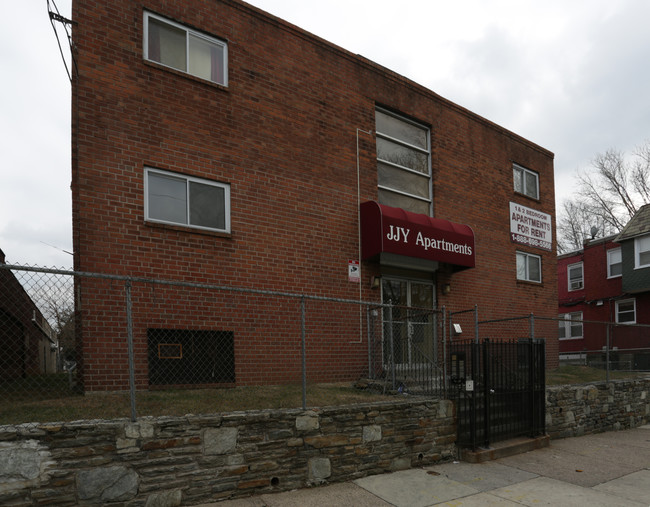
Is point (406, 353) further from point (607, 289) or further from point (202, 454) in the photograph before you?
point (607, 289)

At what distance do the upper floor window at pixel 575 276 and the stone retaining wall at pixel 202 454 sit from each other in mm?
22178

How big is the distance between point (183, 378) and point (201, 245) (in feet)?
6.98

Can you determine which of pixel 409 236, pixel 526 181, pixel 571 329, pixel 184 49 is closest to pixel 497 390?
pixel 409 236

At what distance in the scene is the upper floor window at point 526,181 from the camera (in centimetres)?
1388

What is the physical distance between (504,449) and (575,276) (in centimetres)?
2138

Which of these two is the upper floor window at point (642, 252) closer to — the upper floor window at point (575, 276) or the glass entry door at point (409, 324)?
the upper floor window at point (575, 276)

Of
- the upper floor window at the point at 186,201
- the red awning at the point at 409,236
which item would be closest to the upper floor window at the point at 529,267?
the red awning at the point at 409,236

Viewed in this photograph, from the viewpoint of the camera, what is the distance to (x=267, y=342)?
7.87 m

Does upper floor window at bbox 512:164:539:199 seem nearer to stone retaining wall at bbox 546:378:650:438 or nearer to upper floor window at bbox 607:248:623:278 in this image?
stone retaining wall at bbox 546:378:650:438

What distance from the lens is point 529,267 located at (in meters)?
13.7

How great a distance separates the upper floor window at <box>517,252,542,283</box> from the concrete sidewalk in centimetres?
645

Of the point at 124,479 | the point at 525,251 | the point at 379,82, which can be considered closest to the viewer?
the point at 124,479

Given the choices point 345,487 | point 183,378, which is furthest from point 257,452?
point 183,378

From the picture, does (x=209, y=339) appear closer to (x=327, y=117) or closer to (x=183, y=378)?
(x=183, y=378)
